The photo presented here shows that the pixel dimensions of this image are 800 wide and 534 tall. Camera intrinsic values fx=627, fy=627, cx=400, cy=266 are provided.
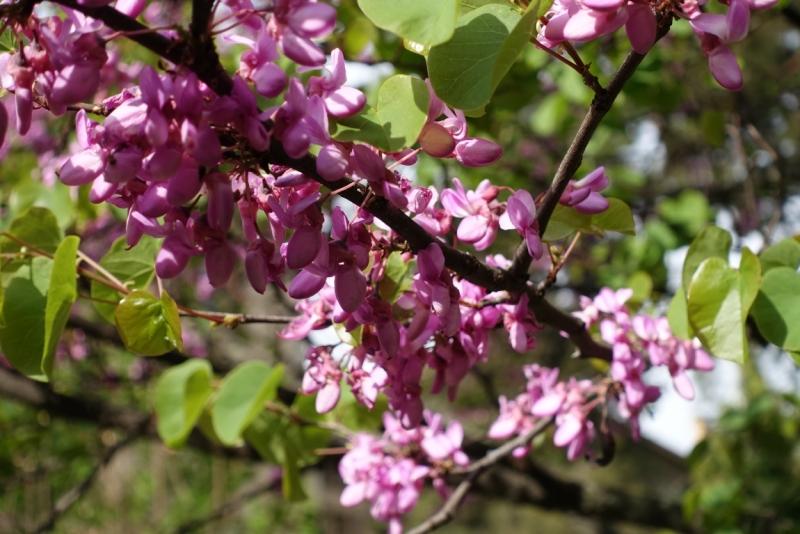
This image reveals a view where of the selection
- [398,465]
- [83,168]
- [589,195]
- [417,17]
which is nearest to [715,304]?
[589,195]

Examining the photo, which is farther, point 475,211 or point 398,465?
point 398,465

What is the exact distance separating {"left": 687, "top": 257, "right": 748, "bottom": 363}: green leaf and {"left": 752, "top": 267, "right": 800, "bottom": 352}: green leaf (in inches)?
1.4

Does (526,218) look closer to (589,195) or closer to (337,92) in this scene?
(589,195)

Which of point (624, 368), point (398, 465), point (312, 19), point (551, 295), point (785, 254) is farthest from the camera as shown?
point (551, 295)

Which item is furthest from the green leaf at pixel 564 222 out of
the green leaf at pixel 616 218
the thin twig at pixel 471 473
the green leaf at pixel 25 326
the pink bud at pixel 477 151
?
the green leaf at pixel 25 326

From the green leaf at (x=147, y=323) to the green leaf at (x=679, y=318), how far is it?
79cm

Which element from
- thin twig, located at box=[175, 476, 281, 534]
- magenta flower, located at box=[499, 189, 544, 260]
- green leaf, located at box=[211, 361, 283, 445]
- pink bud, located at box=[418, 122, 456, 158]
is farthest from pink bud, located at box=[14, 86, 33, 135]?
thin twig, located at box=[175, 476, 281, 534]

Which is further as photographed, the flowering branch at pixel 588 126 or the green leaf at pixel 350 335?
the green leaf at pixel 350 335

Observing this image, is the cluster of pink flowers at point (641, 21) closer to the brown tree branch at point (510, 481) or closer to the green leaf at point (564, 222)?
the green leaf at point (564, 222)

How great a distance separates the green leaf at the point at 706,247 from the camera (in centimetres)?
103

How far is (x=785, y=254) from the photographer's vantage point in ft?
3.29

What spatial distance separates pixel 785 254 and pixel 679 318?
0.19 m

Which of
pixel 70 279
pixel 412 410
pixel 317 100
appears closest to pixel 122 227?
pixel 70 279

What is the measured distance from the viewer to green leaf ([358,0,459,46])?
0.57 meters
